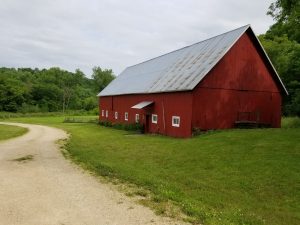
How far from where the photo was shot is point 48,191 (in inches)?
415

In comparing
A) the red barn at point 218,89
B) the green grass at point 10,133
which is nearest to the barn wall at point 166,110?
the red barn at point 218,89

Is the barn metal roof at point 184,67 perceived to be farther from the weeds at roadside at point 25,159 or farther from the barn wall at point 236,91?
the weeds at roadside at point 25,159

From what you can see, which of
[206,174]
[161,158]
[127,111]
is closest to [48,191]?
[206,174]

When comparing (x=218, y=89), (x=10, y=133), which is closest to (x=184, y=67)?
(x=218, y=89)

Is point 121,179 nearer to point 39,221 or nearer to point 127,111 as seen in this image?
point 39,221

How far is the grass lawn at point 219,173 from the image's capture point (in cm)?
915

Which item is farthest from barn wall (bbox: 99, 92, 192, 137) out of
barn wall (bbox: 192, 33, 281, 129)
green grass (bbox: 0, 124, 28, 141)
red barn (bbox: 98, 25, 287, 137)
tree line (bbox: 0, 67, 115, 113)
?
tree line (bbox: 0, 67, 115, 113)

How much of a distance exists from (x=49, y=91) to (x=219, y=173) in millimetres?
99570

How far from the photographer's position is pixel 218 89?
26734 millimetres

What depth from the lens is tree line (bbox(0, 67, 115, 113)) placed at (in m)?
93.4

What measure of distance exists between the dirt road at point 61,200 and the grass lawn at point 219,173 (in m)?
0.84

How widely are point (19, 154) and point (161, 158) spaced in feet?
24.9

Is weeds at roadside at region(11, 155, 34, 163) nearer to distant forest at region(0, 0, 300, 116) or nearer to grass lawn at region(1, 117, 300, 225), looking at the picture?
grass lawn at region(1, 117, 300, 225)

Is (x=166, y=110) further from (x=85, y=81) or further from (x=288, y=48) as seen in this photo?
(x=85, y=81)
